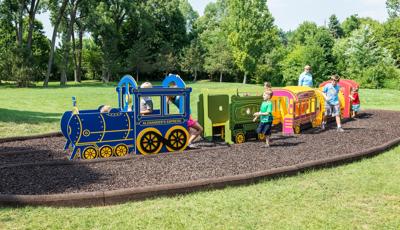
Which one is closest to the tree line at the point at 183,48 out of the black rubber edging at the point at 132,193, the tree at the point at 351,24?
the tree at the point at 351,24

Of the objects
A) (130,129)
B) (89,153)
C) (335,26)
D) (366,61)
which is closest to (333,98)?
(130,129)

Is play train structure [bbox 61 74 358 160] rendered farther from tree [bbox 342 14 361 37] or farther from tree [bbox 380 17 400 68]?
tree [bbox 342 14 361 37]

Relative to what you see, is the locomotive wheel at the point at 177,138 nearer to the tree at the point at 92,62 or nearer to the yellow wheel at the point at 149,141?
the yellow wheel at the point at 149,141

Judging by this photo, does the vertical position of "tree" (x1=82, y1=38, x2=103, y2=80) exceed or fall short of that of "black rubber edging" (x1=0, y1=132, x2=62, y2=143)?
it exceeds it

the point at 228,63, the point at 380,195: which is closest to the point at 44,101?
the point at 380,195

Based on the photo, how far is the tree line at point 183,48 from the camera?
4963 cm

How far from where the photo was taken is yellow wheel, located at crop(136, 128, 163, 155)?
30.9 feet

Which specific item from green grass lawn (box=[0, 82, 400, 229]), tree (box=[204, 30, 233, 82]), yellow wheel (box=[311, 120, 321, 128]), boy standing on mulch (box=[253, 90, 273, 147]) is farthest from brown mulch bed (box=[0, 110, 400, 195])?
tree (box=[204, 30, 233, 82])

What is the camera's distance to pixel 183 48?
63.8m

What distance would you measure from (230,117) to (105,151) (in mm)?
4036

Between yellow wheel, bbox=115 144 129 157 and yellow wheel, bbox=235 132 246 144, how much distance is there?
354 cm

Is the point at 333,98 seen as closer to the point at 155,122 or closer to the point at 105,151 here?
the point at 155,122

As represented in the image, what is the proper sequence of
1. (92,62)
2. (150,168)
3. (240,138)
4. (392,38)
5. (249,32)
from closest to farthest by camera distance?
(150,168)
(240,138)
(249,32)
(92,62)
(392,38)

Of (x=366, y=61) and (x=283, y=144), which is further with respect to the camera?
(x=366, y=61)
